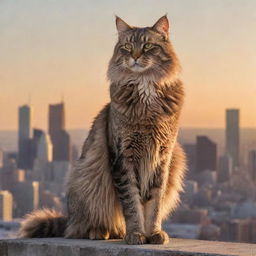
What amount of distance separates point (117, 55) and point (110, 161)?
66cm

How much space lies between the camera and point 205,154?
45094mm

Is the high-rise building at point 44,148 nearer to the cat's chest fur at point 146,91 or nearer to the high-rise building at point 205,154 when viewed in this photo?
the high-rise building at point 205,154

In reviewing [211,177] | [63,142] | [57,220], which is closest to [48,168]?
[63,142]

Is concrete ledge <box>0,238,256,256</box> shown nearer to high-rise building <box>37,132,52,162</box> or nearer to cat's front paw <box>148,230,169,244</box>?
cat's front paw <box>148,230,169,244</box>

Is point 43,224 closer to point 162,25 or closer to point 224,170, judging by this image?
point 162,25

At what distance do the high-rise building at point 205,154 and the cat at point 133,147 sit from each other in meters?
37.9

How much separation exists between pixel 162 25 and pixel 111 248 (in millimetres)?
1402

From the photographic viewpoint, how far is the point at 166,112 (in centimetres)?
424

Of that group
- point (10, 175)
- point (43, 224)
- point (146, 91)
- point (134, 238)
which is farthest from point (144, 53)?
point (10, 175)

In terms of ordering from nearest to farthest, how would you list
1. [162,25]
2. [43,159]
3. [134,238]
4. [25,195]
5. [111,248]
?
[111,248], [134,238], [162,25], [25,195], [43,159]

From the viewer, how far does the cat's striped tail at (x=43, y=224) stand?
4.67 m

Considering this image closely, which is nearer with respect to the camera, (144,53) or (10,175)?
(144,53)

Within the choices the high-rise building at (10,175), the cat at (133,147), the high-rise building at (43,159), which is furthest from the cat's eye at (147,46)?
the high-rise building at (43,159)

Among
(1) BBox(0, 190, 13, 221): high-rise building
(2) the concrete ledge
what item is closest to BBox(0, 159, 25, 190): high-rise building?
(1) BBox(0, 190, 13, 221): high-rise building
